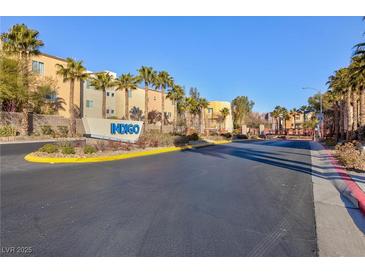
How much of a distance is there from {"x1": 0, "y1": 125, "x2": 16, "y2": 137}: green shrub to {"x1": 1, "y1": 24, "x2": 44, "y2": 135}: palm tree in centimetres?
185

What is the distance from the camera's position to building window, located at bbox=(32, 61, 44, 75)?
1391 inches

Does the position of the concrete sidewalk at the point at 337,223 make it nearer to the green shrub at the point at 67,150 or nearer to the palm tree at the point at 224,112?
the green shrub at the point at 67,150

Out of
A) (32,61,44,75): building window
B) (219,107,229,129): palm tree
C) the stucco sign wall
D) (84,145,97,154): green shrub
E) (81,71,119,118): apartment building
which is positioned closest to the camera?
(84,145,97,154): green shrub

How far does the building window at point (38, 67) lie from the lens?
1391 inches

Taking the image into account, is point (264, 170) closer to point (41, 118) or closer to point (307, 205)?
point (307, 205)

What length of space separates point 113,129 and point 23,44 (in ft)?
59.1

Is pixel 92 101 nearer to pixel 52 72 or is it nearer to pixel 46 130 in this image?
pixel 52 72

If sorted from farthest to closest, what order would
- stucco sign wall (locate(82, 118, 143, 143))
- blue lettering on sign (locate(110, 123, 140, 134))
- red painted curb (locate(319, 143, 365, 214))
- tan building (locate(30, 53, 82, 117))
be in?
1. tan building (locate(30, 53, 82, 117))
2. blue lettering on sign (locate(110, 123, 140, 134))
3. stucco sign wall (locate(82, 118, 143, 143))
4. red painted curb (locate(319, 143, 365, 214))

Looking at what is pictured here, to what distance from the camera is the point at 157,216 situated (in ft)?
17.1

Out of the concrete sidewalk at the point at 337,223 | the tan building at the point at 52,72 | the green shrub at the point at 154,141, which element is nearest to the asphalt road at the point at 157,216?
the concrete sidewalk at the point at 337,223

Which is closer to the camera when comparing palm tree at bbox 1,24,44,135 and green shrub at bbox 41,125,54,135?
palm tree at bbox 1,24,44,135

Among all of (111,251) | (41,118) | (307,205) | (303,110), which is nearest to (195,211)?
(111,251)

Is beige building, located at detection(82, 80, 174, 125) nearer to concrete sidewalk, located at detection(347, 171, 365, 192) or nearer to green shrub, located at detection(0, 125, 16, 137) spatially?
green shrub, located at detection(0, 125, 16, 137)

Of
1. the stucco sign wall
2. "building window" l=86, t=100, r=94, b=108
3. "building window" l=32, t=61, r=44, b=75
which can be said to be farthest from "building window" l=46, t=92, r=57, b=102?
the stucco sign wall
